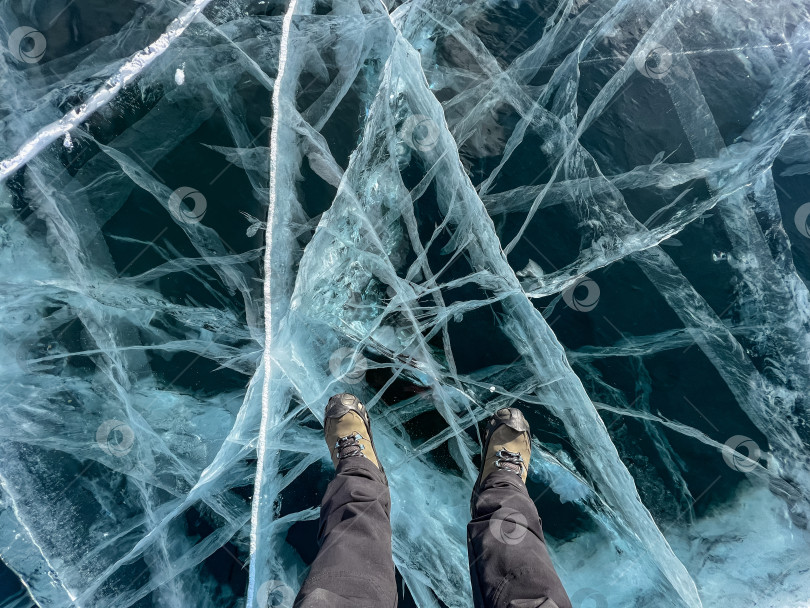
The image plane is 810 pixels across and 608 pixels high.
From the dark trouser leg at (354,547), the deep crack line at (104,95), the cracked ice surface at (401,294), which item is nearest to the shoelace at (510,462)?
Answer: the cracked ice surface at (401,294)

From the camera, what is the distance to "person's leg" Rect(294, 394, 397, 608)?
137 centimetres

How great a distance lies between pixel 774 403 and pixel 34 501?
128 inches

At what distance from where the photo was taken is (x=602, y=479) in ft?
6.11

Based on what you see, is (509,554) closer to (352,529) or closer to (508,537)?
(508,537)

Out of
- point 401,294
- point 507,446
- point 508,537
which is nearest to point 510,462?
point 507,446

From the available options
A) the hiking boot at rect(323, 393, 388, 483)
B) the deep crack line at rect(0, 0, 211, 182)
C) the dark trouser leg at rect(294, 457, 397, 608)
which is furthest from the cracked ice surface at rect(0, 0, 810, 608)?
the dark trouser leg at rect(294, 457, 397, 608)

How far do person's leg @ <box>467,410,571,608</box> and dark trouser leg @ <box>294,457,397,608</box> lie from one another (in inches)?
13.1

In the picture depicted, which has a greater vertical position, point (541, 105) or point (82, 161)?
point (541, 105)

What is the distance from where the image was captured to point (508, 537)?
5.02 feet

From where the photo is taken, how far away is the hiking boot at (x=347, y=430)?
71.2 inches

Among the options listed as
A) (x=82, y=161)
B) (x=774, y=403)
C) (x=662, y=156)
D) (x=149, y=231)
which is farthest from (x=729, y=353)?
(x=82, y=161)

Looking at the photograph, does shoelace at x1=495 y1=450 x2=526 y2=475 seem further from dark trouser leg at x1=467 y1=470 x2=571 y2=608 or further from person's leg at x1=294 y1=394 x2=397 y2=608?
person's leg at x1=294 y1=394 x2=397 y2=608

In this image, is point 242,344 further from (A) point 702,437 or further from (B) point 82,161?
(A) point 702,437

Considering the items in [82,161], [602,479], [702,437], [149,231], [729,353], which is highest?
[82,161]
